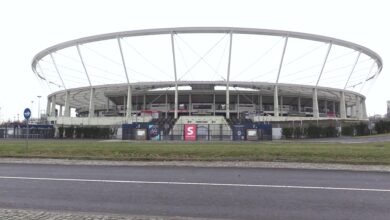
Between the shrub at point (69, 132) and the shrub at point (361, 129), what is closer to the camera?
the shrub at point (361, 129)

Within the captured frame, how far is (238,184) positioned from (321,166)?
527cm

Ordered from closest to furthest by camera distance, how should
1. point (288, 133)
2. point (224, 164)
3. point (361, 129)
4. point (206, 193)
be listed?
point (206, 193) < point (224, 164) < point (361, 129) < point (288, 133)

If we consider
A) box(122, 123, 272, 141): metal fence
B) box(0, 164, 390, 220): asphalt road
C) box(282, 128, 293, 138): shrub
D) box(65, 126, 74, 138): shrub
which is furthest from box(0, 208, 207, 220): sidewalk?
box(65, 126, 74, 138): shrub

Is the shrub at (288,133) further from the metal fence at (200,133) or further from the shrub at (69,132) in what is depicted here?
the shrub at (69,132)

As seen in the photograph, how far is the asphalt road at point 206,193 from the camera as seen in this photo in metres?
6.39

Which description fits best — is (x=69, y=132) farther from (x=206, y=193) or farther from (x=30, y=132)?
(x=206, y=193)

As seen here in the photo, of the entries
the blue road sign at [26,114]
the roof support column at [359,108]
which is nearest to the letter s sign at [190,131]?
the blue road sign at [26,114]

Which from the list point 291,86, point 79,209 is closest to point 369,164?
point 79,209

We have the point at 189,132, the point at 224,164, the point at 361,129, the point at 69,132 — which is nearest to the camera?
the point at 224,164

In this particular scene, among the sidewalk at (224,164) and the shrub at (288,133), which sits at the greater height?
the shrub at (288,133)

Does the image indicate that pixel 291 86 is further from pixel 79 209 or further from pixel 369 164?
pixel 79 209

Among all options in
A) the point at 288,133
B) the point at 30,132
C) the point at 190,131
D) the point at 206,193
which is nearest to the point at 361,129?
the point at 288,133

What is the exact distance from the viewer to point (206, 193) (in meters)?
7.98

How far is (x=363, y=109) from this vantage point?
79750 mm
